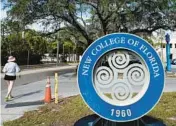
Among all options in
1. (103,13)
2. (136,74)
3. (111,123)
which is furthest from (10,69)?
(103,13)

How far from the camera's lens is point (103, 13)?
1054 inches

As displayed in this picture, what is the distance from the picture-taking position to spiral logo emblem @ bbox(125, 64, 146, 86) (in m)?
6.38

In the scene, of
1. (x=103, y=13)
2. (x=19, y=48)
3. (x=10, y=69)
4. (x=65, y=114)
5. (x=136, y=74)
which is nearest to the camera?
(x=136, y=74)

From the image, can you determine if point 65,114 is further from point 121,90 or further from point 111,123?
point 121,90

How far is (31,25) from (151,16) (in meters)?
8.31

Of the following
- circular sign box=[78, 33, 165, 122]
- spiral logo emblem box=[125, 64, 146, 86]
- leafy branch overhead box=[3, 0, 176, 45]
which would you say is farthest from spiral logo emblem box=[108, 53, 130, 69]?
leafy branch overhead box=[3, 0, 176, 45]

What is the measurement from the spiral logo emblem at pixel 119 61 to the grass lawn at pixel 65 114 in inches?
91.6

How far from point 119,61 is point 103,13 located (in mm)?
20649

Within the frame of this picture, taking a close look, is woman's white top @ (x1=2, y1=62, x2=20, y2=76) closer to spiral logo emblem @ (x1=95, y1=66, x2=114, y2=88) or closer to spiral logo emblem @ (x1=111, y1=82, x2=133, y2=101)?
spiral logo emblem @ (x1=95, y1=66, x2=114, y2=88)

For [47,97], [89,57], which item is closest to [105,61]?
[89,57]

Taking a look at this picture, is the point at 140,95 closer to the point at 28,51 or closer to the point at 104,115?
the point at 104,115

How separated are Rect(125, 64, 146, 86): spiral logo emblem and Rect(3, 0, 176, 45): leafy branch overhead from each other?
16747 mm

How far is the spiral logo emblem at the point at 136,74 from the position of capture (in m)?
6.38

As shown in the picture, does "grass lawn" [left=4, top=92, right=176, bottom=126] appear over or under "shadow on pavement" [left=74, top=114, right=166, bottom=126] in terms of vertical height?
under
